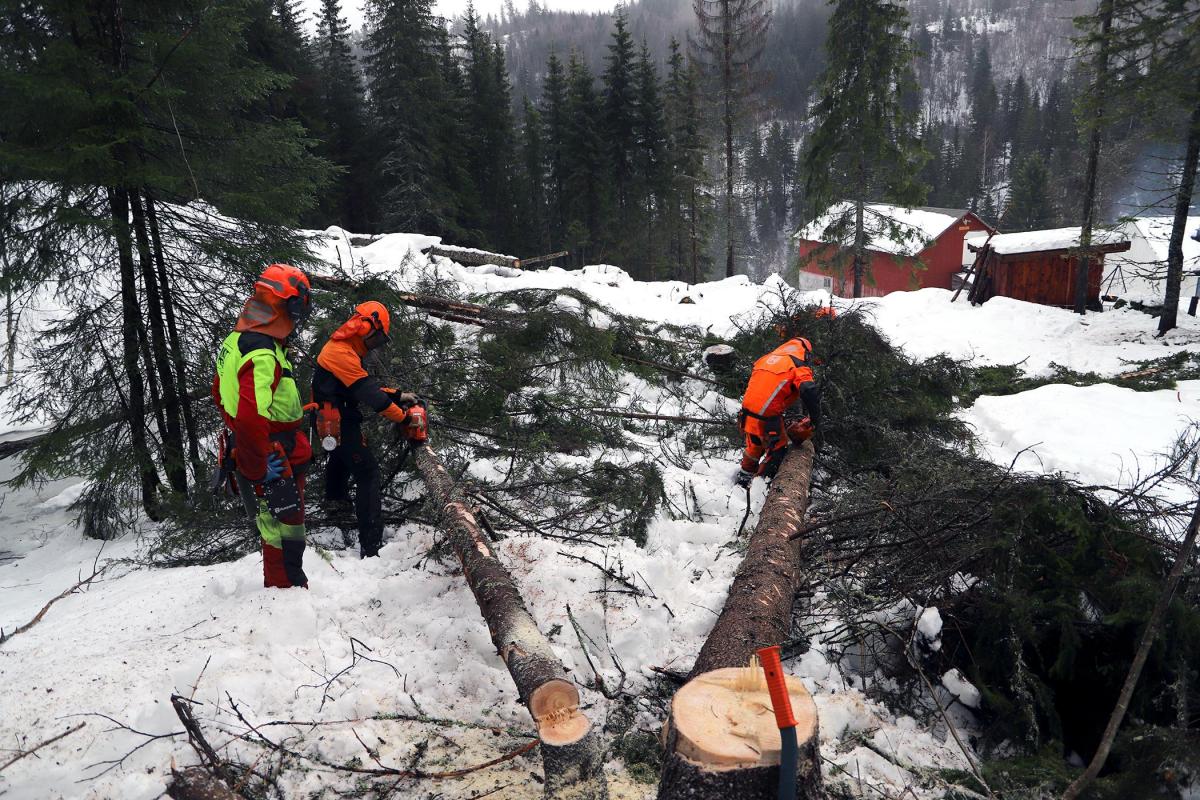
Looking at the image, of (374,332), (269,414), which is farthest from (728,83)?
(269,414)

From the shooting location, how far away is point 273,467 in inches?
150

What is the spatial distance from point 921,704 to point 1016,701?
431 mm

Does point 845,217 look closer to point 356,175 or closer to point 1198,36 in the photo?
point 1198,36

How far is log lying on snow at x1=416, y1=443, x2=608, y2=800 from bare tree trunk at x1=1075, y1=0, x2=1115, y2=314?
18.5 meters

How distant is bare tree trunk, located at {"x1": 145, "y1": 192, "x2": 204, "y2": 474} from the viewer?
6110mm

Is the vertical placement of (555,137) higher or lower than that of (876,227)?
higher

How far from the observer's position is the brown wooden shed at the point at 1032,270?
21.2 meters

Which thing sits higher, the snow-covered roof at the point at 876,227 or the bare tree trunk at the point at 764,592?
the snow-covered roof at the point at 876,227

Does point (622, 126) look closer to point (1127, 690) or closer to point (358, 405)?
point (358, 405)

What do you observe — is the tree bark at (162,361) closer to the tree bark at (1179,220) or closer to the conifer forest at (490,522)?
the conifer forest at (490,522)

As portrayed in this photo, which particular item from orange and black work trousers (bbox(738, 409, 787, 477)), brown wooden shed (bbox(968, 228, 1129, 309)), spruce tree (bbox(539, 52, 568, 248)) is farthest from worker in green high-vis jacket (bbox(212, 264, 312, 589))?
spruce tree (bbox(539, 52, 568, 248))

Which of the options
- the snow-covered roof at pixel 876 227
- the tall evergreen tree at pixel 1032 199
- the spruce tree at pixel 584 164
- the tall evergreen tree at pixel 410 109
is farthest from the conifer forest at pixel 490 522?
the tall evergreen tree at pixel 1032 199

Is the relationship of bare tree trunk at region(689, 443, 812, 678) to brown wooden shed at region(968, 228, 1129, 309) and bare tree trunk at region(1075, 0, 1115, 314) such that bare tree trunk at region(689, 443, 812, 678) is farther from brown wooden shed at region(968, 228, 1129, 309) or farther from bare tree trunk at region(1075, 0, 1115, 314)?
brown wooden shed at region(968, 228, 1129, 309)

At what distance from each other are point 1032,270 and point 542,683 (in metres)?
25.9
